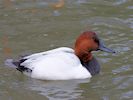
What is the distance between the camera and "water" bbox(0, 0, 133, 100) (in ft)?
26.5

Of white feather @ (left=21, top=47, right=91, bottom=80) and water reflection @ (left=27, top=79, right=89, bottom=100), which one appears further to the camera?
white feather @ (left=21, top=47, right=91, bottom=80)

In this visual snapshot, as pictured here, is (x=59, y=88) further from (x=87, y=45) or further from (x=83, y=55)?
(x=87, y=45)

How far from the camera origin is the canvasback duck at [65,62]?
8328mm

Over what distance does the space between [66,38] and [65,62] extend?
1507mm

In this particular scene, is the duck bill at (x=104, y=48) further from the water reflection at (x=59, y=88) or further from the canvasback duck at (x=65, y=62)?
the water reflection at (x=59, y=88)

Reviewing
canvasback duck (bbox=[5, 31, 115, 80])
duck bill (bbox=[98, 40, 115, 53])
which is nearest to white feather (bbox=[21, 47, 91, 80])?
canvasback duck (bbox=[5, 31, 115, 80])

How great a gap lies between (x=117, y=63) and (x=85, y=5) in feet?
8.87

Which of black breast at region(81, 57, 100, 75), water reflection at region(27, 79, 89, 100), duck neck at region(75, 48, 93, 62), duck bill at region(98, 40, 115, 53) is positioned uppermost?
duck bill at region(98, 40, 115, 53)

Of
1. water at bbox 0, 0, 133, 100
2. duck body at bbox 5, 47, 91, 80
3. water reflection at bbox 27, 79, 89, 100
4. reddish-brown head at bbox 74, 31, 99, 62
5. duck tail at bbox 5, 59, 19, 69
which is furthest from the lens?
reddish-brown head at bbox 74, 31, 99, 62

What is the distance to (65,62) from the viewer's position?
8352 mm

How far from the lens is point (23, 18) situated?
10.7 m

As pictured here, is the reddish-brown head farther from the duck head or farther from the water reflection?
the water reflection

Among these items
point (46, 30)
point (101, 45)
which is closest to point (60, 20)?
point (46, 30)

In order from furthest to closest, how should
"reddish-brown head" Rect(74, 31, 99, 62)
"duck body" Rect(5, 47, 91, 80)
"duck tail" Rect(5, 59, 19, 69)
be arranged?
"reddish-brown head" Rect(74, 31, 99, 62) < "duck tail" Rect(5, 59, 19, 69) < "duck body" Rect(5, 47, 91, 80)
